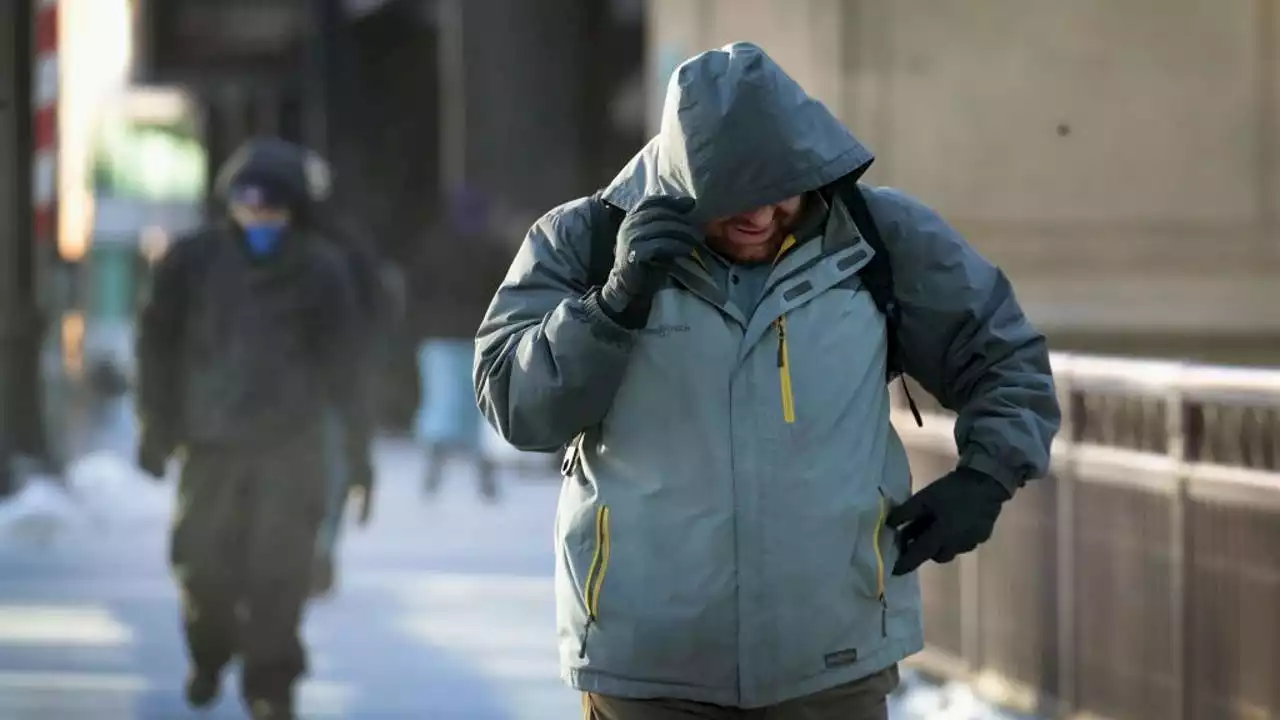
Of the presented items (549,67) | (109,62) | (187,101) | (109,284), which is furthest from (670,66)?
(109,284)

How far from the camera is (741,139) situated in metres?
3.05

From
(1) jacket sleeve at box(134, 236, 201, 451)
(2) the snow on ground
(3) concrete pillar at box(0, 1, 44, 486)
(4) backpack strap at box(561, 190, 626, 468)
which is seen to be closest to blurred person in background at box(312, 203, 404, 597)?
(1) jacket sleeve at box(134, 236, 201, 451)

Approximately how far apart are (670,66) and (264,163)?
373cm

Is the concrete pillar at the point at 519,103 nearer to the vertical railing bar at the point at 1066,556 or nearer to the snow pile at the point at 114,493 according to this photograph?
the snow pile at the point at 114,493

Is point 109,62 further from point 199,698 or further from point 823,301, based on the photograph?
point 823,301

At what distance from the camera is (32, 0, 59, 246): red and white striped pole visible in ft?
41.9

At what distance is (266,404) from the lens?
6445mm

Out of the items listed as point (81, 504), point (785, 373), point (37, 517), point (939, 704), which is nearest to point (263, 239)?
point (939, 704)

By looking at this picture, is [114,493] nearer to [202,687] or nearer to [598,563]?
[202,687]

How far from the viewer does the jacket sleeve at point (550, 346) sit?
9.92 ft

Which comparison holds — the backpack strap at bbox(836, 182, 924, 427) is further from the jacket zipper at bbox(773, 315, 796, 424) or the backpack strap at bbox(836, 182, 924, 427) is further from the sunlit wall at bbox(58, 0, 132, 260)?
the sunlit wall at bbox(58, 0, 132, 260)

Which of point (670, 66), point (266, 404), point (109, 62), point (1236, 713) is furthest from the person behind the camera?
point (109, 62)

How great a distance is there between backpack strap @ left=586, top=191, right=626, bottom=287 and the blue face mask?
11.2 ft

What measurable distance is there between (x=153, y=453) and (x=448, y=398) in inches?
292
